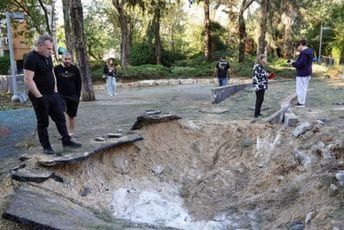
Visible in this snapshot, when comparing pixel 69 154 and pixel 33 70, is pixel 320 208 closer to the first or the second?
pixel 69 154

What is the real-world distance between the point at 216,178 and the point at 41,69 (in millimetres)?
3553

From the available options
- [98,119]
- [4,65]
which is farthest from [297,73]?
[4,65]

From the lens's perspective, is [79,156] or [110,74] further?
[110,74]

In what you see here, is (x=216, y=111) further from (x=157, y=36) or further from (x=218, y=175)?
(x=157, y=36)

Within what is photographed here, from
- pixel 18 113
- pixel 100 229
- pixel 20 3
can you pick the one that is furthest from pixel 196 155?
pixel 20 3

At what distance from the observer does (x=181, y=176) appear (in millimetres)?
7750

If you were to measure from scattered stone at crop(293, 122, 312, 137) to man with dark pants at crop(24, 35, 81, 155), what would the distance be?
4.13m

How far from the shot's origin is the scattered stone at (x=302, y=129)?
7.52 m

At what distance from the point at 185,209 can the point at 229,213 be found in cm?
74

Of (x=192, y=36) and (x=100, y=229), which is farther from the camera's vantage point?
(x=192, y=36)

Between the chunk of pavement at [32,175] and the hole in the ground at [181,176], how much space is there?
117mm

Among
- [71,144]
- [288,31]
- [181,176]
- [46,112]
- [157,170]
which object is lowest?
[181,176]

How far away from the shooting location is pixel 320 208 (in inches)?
198

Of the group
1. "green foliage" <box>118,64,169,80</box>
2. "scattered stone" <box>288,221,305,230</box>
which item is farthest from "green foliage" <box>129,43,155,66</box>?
"scattered stone" <box>288,221,305,230</box>
